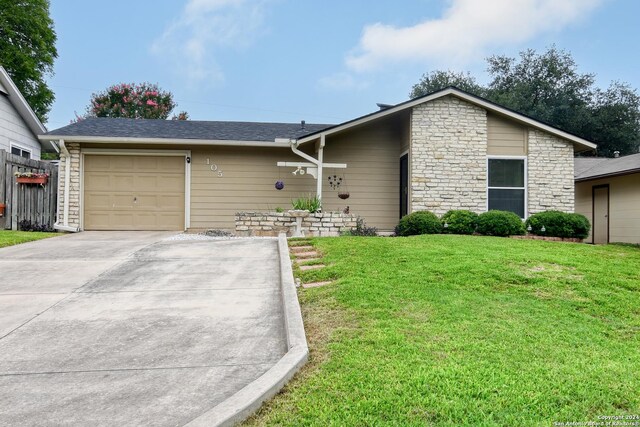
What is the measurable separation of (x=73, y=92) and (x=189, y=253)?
1175 inches

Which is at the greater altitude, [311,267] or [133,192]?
[133,192]

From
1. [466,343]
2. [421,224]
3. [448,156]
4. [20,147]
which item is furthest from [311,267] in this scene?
[20,147]

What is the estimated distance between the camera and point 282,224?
10.9m

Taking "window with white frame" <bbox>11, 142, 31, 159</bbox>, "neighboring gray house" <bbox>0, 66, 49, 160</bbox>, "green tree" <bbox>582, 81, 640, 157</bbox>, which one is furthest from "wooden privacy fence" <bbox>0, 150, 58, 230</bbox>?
"green tree" <bbox>582, 81, 640, 157</bbox>

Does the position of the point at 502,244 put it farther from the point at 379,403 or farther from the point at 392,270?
the point at 379,403

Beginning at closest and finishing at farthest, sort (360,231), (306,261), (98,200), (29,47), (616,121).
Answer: (306,261), (360,231), (98,200), (29,47), (616,121)

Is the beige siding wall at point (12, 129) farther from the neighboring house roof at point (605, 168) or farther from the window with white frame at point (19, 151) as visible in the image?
the neighboring house roof at point (605, 168)

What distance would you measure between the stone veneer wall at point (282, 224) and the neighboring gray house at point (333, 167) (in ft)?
3.54

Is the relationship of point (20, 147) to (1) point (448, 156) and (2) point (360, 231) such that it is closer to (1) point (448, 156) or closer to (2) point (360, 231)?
(2) point (360, 231)

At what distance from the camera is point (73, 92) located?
105ft

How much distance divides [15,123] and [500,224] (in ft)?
48.8

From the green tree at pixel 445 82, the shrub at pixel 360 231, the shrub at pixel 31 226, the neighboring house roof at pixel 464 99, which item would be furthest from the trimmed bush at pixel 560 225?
the green tree at pixel 445 82

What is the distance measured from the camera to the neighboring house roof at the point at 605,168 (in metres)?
13.3

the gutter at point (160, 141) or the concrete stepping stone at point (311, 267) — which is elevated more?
the gutter at point (160, 141)
